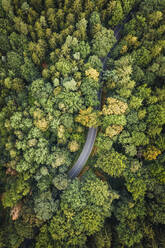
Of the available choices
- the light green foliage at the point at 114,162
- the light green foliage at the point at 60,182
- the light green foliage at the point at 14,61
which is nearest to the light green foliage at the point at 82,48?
the light green foliage at the point at 14,61

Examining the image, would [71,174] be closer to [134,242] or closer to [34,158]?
[34,158]

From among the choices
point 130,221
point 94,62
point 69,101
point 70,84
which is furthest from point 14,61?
point 130,221

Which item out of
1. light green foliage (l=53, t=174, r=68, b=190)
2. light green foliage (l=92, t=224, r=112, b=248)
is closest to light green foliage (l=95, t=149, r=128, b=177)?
light green foliage (l=53, t=174, r=68, b=190)

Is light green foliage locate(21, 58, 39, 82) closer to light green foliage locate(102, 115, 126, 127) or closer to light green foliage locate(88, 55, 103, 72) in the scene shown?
light green foliage locate(88, 55, 103, 72)

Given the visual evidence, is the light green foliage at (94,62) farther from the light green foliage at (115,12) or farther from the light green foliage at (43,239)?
the light green foliage at (43,239)

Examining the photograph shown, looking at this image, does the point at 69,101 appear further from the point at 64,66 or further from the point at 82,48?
the point at 82,48

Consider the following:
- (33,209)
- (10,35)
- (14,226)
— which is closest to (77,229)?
(33,209)
